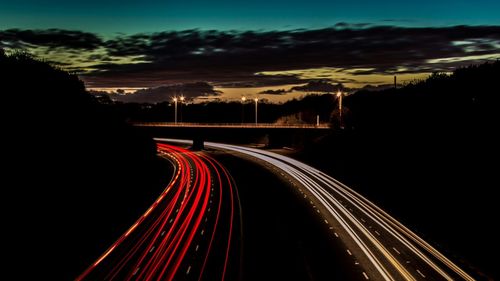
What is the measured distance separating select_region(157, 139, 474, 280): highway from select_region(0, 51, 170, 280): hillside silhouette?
1989 cm

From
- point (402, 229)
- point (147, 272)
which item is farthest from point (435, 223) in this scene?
point (147, 272)

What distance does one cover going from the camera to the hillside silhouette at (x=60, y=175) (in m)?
37.9

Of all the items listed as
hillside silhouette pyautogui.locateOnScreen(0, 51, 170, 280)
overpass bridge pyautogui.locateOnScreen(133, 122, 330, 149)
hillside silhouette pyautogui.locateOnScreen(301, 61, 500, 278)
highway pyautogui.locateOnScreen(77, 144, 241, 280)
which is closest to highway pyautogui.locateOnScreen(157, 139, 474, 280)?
hillside silhouette pyautogui.locateOnScreen(301, 61, 500, 278)

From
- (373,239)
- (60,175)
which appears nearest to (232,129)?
(60,175)

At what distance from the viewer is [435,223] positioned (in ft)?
157

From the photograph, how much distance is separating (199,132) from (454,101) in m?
59.5

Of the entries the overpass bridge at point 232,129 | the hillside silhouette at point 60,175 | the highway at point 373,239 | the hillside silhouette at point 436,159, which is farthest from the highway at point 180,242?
the overpass bridge at point 232,129

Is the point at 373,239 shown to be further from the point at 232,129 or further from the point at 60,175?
the point at 232,129

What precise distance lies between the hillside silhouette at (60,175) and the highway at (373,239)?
19.9 meters

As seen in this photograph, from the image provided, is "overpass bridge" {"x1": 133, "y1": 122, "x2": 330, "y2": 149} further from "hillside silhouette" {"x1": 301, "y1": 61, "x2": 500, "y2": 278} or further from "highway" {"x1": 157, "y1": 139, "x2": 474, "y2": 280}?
"highway" {"x1": 157, "y1": 139, "x2": 474, "y2": 280}

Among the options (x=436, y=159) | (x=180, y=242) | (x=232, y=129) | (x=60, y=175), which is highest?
(x=232, y=129)

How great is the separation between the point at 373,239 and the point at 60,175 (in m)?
35.1

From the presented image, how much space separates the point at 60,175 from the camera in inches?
2140

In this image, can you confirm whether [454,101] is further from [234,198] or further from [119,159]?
[119,159]
